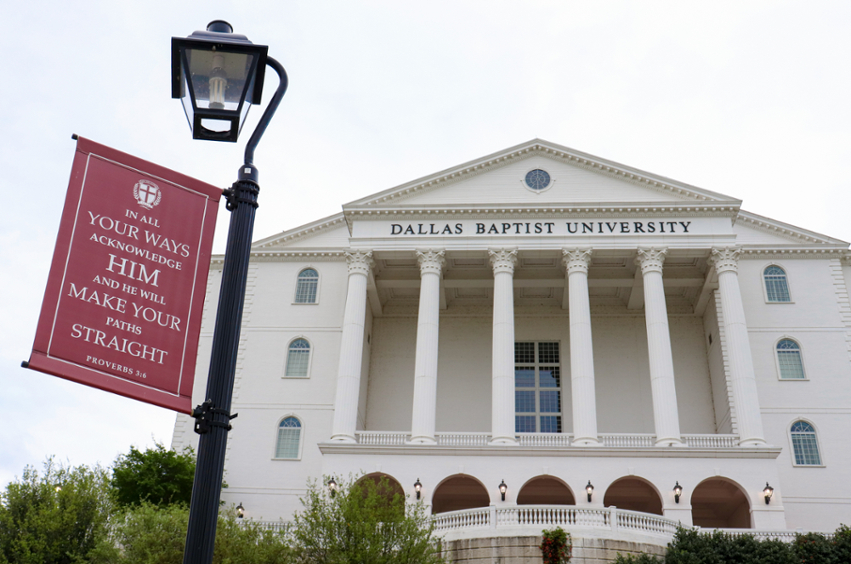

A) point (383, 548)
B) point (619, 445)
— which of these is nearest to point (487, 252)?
point (619, 445)

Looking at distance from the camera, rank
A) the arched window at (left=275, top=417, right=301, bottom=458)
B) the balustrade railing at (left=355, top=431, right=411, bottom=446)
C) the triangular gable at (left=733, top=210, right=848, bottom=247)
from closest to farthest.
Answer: the balustrade railing at (left=355, top=431, right=411, bottom=446), the arched window at (left=275, top=417, right=301, bottom=458), the triangular gable at (left=733, top=210, right=848, bottom=247)

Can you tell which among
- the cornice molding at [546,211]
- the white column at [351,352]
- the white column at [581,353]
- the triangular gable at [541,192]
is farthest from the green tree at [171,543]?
the triangular gable at [541,192]

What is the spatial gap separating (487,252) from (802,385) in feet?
57.7

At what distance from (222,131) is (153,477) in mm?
34579

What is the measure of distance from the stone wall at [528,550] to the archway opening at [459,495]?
10.4 m

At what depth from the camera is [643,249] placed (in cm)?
4384

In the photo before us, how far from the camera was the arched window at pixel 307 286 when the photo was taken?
161 feet

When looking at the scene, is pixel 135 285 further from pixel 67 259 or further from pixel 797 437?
pixel 797 437

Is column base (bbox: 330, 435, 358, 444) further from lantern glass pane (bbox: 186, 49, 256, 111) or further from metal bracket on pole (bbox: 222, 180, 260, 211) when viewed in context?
lantern glass pane (bbox: 186, 49, 256, 111)

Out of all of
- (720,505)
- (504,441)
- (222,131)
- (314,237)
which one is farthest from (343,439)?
(222,131)

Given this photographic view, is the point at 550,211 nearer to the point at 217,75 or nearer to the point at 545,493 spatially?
the point at 545,493

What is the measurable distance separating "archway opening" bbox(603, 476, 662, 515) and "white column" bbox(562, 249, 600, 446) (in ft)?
11.8

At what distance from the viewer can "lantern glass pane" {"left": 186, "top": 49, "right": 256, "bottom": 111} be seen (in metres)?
7.75

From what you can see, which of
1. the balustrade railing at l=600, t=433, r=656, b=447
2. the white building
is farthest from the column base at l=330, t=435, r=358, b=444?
the balustrade railing at l=600, t=433, r=656, b=447
